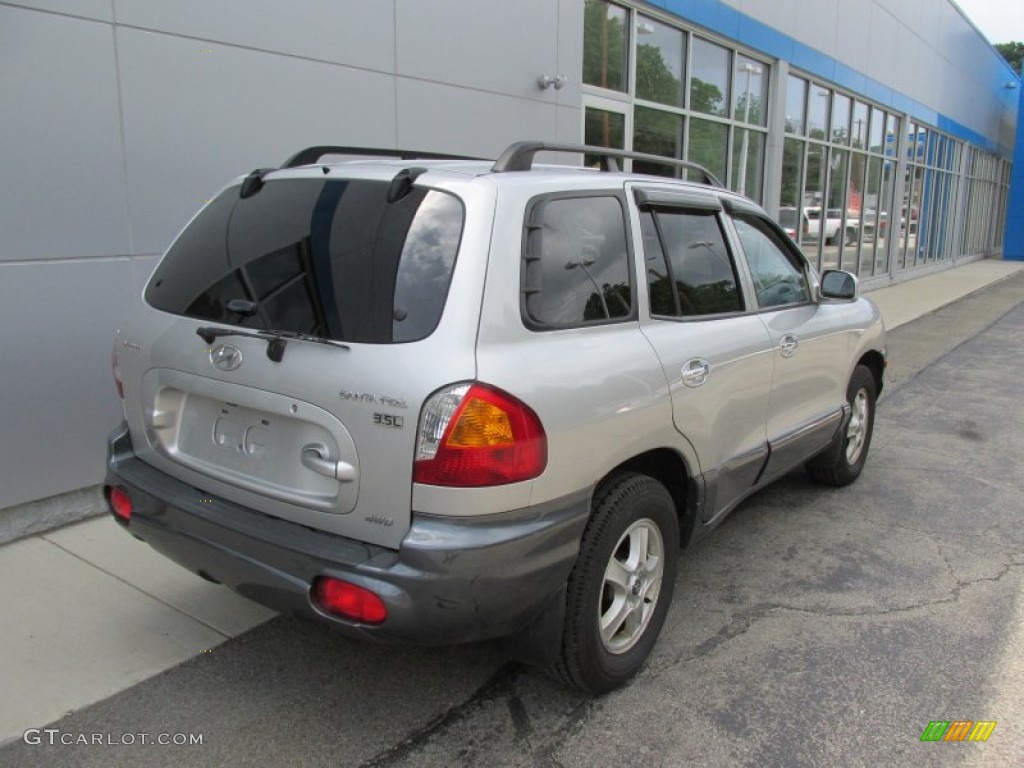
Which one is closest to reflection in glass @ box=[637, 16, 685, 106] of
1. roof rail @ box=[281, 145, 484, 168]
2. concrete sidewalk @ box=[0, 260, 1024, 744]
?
roof rail @ box=[281, 145, 484, 168]

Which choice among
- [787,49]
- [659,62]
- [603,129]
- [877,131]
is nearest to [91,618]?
[603,129]

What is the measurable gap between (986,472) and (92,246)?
584cm

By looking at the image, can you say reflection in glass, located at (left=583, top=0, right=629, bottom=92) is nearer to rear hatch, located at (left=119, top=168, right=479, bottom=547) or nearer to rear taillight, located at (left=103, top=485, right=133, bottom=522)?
rear hatch, located at (left=119, top=168, right=479, bottom=547)

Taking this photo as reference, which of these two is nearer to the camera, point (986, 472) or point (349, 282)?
point (349, 282)

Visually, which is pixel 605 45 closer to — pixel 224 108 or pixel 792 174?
pixel 224 108

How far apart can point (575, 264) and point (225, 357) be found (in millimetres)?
1193

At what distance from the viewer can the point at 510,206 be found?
2566 mm

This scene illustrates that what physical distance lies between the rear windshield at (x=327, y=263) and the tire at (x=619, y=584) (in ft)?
2.97

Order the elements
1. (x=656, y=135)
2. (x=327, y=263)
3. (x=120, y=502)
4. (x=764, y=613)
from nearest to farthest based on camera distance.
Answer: (x=327, y=263), (x=120, y=502), (x=764, y=613), (x=656, y=135)

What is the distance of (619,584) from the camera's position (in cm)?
285

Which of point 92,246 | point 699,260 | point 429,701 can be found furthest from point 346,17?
point 429,701

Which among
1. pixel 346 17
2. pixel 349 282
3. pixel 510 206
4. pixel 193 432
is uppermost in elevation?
pixel 346 17

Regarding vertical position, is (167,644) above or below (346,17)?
below

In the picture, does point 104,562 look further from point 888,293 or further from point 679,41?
point 888,293
